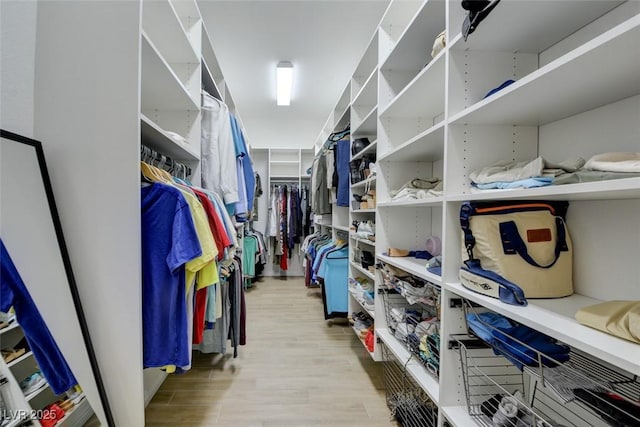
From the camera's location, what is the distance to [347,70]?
3.17 m

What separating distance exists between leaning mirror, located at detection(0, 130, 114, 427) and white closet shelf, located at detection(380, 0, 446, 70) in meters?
1.75

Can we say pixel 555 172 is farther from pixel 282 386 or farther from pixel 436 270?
pixel 282 386

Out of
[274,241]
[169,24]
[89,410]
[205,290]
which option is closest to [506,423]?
[205,290]

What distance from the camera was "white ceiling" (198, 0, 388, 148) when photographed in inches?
87.7

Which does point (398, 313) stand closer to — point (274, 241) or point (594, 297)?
point (594, 297)

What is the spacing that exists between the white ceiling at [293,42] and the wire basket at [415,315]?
7.43ft

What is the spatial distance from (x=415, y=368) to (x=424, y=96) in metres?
1.44

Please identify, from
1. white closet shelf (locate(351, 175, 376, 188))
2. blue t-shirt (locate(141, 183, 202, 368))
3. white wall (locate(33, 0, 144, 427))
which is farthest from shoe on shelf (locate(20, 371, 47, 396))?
white closet shelf (locate(351, 175, 376, 188))

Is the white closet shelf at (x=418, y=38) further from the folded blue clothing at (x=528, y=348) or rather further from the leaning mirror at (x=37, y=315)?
the leaning mirror at (x=37, y=315)

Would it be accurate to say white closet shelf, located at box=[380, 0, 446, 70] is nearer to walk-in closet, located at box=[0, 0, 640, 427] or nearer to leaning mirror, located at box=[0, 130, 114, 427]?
walk-in closet, located at box=[0, 0, 640, 427]

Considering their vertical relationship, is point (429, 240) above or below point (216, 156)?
below

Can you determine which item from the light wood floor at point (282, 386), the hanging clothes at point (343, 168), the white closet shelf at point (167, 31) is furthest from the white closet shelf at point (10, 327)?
the hanging clothes at point (343, 168)

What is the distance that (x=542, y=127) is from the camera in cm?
100

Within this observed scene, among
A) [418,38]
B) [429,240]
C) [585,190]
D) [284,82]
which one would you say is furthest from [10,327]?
[284,82]
